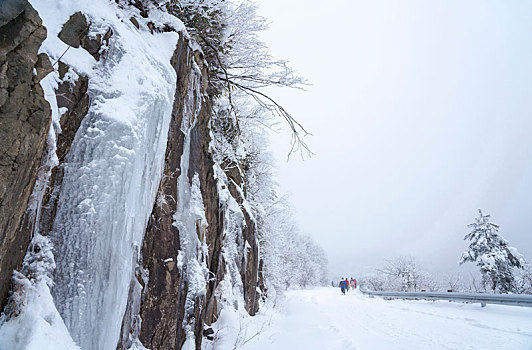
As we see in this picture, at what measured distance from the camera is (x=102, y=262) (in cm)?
205

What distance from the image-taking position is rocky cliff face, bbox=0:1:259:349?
164 cm

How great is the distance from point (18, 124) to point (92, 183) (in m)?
0.61

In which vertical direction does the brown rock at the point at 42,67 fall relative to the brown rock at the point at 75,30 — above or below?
below

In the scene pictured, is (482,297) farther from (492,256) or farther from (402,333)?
(492,256)

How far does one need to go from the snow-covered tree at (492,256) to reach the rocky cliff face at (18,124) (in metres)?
21.1

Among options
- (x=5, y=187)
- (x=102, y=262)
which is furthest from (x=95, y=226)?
(x=5, y=187)

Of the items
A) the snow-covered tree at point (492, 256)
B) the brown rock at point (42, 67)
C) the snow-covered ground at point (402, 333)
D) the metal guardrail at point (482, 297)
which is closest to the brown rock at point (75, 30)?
the brown rock at point (42, 67)

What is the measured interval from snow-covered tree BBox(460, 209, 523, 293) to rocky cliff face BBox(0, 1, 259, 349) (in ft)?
63.7

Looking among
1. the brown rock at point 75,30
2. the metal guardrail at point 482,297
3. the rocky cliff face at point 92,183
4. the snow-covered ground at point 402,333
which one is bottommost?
the snow-covered ground at point 402,333

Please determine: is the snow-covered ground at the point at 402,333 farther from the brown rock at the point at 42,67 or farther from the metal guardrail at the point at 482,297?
the brown rock at the point at 42,67

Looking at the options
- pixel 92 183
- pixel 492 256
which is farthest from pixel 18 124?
pixel 492 256

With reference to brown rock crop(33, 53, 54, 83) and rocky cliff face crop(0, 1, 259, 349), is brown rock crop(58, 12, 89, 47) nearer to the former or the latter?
rocky cliff face crop(0, 1, 259, 349)

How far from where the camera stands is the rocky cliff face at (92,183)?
5.37 ft

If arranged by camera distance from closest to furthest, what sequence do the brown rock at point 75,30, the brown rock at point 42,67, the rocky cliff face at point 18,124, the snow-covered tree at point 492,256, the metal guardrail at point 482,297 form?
the rocky cliff face at point 18,124, the brown rock at point 42,67, the brown rock at point 75,30, the metal guardrail at point 482,297, the snow-covered tree at point 492,256
